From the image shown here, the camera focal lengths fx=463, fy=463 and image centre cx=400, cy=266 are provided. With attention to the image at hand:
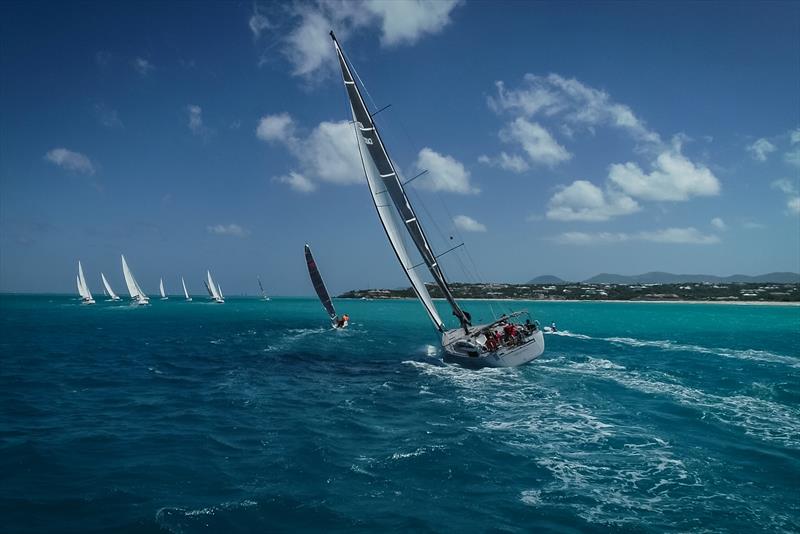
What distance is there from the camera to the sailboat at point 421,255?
27.3m

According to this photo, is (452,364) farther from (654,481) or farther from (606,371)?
(654,481)

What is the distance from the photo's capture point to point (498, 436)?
51.6ft

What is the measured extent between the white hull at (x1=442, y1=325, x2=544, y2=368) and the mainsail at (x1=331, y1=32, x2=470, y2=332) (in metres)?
3.04

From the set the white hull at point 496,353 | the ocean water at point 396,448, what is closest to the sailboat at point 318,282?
the ocean water at point 396,448

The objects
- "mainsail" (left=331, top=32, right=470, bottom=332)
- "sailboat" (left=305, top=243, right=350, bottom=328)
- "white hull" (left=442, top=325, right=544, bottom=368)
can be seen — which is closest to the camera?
"white hull" (left=442, top=325, right=544, bottom=368)

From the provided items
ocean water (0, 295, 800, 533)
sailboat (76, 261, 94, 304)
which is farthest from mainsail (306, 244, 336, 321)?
sailboat (76, 261, 94, 304)

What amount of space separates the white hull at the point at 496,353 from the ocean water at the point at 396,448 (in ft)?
2.24

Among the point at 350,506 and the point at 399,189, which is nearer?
the point at 350,506

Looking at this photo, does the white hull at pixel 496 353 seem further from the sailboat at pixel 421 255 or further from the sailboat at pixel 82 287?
the sailboat at pixel 82 287

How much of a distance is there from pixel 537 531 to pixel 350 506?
13.2ft

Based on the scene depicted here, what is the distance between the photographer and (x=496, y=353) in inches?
1050

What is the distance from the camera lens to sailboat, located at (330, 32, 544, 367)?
27.3 meters

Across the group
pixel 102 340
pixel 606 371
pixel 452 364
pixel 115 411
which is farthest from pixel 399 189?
pixel 102 340

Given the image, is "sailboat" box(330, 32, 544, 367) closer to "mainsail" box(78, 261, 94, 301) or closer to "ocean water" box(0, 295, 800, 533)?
"ocean water" box(0, 295, 800, 533)
